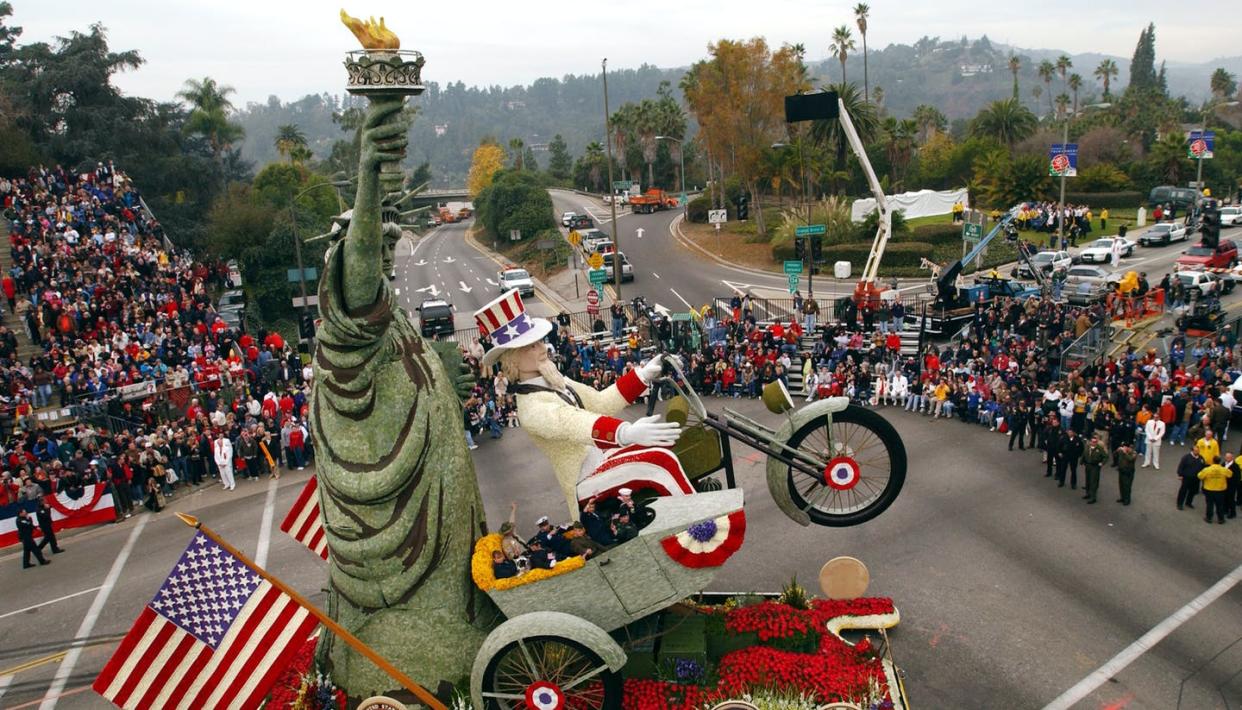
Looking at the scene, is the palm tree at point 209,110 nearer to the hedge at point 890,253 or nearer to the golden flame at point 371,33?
the hedge at point 890,253

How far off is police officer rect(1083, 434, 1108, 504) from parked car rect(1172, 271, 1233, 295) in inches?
639

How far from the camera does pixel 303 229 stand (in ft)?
139

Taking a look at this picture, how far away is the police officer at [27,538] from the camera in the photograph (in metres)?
17.6

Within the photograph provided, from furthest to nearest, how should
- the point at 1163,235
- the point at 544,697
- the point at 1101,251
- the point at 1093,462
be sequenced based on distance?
the point at 1163,235 < the point at 1101,251 < the point at 1093,462 < the point at 544,697

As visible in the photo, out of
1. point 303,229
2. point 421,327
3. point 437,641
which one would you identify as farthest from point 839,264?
point 437,641

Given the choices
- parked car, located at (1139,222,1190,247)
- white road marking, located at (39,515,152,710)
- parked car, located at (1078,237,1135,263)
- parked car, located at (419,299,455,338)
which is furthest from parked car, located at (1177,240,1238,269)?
white road marking, located at (39,515,152,710)

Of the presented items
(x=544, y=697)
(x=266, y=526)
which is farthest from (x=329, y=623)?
(x=266, y=526)

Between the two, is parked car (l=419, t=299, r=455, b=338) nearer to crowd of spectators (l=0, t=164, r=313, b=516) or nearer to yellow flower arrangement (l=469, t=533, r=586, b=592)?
crowd of spectators (l=0, t=164, r=313, b=516)

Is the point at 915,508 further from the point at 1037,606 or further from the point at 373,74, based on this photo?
the point at 373,74

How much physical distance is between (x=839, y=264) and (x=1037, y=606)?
30889 millimetres

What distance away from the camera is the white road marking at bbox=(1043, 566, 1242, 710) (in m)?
11.3

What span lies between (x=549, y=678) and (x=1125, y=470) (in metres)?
12.1

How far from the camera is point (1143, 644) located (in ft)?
40.4

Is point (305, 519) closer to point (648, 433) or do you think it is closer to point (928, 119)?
point (648, 433)
